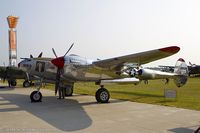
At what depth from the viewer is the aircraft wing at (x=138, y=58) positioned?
39.3ft

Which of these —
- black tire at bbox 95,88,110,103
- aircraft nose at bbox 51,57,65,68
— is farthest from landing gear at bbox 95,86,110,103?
aircraft nose at bbox 51,57,65,68

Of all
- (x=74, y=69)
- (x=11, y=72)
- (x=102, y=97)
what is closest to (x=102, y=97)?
(x=102, y=97)

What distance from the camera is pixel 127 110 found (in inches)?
484

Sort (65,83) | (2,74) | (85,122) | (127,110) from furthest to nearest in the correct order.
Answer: (2,74) < (65,83) < (127,110) < (85,122)

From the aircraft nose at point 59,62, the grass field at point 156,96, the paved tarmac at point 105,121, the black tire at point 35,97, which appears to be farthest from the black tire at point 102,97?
the black tire at point 35,97

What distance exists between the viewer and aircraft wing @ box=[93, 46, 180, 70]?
472 inches

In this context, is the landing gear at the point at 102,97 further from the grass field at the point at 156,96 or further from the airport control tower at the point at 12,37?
the airport control tower at the point at 12,37

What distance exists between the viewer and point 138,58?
13.5m

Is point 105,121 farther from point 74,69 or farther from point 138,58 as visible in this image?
point 74,69

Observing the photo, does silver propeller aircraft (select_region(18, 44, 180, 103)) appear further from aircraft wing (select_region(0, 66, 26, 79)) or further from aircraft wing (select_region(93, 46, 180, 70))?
aircraft wing (select_region(0, 66, 26, 79))

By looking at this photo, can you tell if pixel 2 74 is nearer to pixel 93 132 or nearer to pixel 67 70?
pixel 67 70

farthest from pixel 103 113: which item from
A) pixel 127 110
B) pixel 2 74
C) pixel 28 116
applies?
pixel 2 74

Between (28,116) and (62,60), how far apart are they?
4.57m

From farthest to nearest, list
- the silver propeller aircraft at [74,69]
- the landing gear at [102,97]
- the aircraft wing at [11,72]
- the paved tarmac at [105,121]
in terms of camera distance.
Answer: the aircraft wing at [11,72]
the landing gear at [102,97]
the silver propeller aircraft at [74,69]
the paved tarmac at [105,121]
